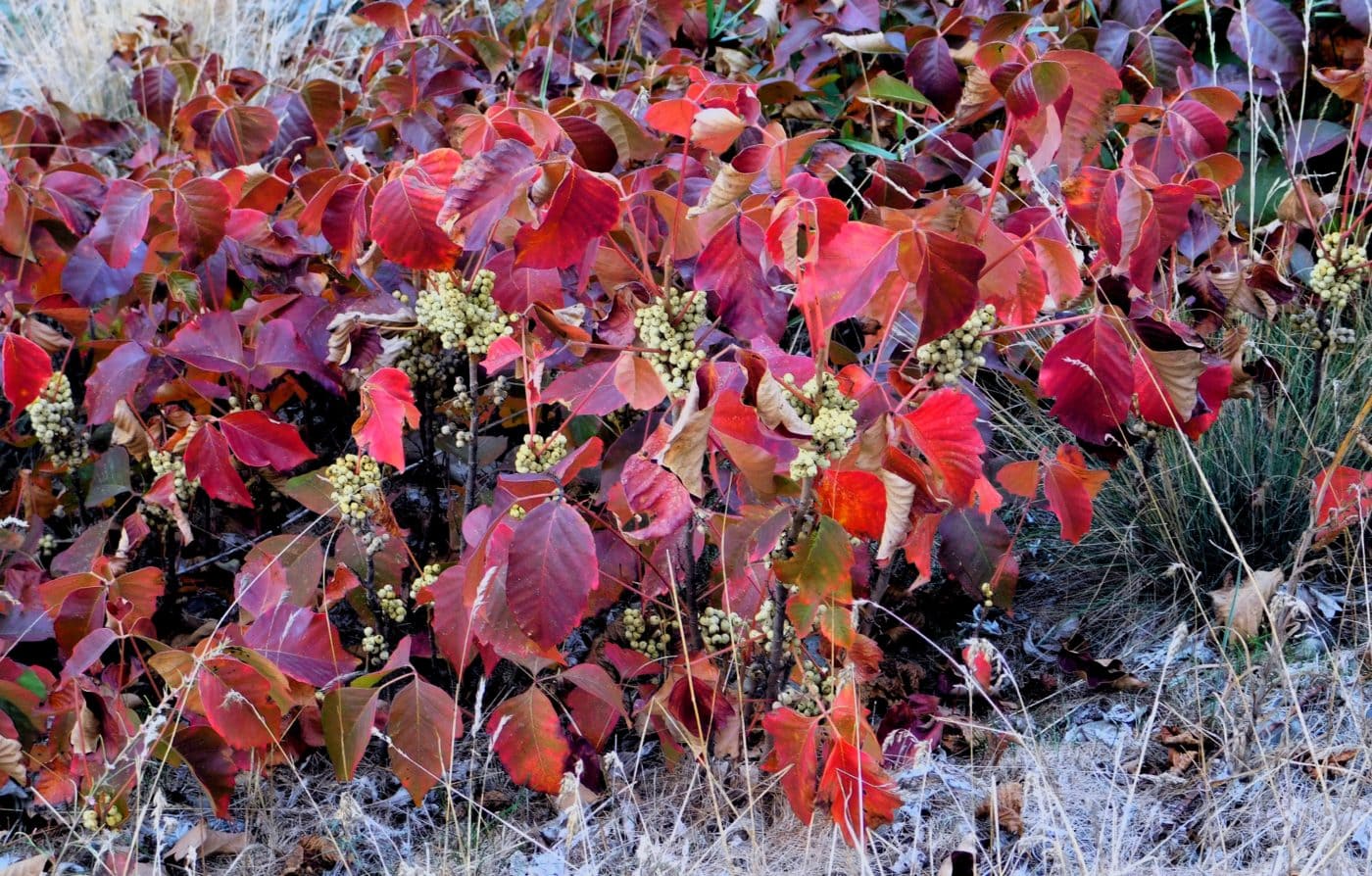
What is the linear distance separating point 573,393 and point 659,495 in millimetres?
356

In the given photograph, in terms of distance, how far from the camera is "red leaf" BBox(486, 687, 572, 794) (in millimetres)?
1619

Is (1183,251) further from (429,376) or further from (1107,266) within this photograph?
(429,376)

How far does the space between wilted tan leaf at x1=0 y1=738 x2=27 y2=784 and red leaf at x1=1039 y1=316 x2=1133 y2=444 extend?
4.73 feet

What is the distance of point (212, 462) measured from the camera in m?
1.70

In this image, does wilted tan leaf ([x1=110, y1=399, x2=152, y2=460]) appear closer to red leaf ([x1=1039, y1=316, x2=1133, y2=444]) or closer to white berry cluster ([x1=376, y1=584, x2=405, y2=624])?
white berry cluster ([x1=376, y1=584, x2=405, y2=624])

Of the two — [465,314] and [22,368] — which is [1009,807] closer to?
[465,314]

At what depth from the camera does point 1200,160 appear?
1.75m

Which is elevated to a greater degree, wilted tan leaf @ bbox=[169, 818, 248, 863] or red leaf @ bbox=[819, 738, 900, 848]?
red leaf @ bbox=[819, 738, 900, 848]

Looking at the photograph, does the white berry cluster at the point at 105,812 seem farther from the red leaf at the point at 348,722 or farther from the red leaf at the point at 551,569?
the red leaf at the point at 551,569

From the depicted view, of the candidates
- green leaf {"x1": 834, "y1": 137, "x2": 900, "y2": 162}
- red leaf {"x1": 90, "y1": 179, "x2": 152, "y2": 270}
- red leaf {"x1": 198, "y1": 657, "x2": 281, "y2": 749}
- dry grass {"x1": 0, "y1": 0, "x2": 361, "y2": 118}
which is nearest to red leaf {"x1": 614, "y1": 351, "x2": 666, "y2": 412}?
red leaf {"x1": 198, "y1": 657, "x2": 281, "y2": 749}

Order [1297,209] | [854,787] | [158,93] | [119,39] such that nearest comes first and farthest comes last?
[854,787], [1297,209], [158,93], [119,39]

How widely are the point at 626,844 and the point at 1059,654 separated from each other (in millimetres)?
795

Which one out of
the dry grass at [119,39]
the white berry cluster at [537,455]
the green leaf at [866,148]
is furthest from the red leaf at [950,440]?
the dry grass at [119,39]

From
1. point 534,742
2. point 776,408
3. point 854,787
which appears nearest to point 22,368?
point 534,742
